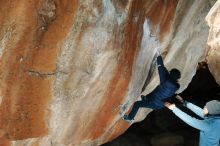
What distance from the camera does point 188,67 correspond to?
21.2 feet

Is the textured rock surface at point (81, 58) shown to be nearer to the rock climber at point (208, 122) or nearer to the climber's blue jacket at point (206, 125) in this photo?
the rock climber at point (208, 122)

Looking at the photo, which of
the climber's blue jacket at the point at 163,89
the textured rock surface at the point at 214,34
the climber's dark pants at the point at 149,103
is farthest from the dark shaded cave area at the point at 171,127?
the climber's blue jacket at the point at 163,89

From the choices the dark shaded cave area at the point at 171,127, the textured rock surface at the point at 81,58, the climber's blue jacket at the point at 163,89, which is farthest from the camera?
the dark shaded cave area at the point at 171,127

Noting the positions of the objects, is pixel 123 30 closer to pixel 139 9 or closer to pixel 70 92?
pixel 139 9

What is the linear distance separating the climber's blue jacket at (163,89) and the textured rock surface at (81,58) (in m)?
0.40

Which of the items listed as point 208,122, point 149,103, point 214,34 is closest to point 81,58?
point 149,103

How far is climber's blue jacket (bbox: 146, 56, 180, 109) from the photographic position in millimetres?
5125

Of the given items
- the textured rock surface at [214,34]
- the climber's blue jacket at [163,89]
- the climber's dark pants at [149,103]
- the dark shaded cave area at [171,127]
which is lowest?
the dark shaded cave area at [171,127]

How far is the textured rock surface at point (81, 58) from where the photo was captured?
13.8 ft

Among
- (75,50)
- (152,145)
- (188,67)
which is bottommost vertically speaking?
(152,145)

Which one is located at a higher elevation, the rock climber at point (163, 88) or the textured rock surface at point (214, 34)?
the textured rock surface at point (214, 34)

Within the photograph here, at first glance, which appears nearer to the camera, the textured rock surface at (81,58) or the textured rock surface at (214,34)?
the textured rock surface at (81,58)

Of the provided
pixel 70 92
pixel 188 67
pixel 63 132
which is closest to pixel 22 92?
pixel 70 92

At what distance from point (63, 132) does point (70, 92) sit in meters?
0.82
